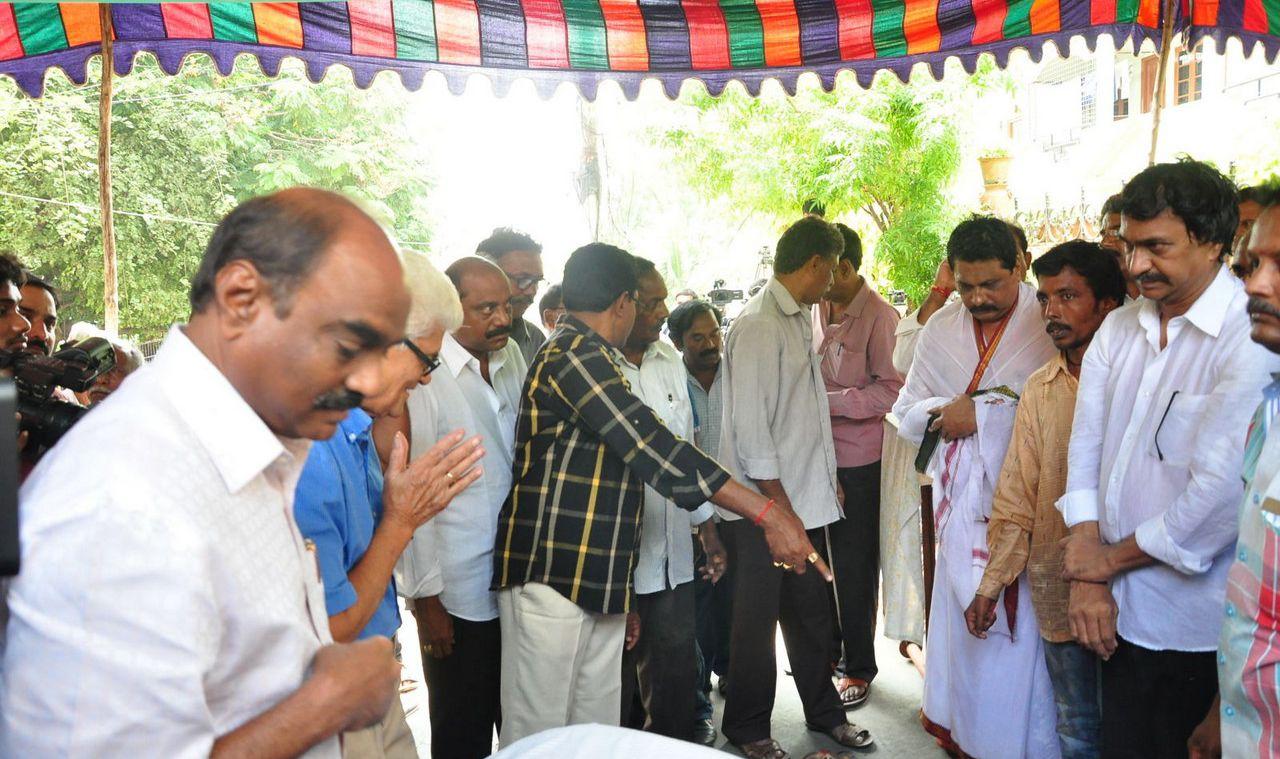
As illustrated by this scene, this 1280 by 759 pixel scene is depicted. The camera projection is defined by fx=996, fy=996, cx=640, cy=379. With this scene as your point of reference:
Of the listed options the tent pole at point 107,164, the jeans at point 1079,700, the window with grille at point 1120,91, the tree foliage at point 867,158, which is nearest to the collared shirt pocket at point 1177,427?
the jeans at point 1079,700

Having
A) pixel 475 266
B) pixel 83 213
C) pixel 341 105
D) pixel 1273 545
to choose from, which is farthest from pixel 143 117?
pixel 1273 545

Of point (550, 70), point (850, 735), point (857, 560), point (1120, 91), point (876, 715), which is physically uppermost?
point (1120, 91)

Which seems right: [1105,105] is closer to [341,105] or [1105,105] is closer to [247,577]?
[341,105]

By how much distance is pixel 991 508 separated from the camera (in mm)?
3434

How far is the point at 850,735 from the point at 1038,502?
1.46 m

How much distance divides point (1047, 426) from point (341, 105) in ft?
53.9

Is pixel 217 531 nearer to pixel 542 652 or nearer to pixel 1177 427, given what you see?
pixel 542 652

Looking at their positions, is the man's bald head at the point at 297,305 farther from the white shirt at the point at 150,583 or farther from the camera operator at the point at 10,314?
the camera operator at the point at 10,314

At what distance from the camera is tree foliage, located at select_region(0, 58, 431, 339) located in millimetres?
14430

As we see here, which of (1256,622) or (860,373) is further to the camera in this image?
(860,373)

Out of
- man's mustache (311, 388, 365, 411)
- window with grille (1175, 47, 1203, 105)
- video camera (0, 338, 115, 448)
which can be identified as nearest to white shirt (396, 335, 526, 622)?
video camera (0, 338, 115, 448)

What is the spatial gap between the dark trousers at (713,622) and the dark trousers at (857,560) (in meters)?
0.54

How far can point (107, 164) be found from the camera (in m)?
4.79

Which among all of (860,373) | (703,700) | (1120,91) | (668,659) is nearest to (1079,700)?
(668,659)
